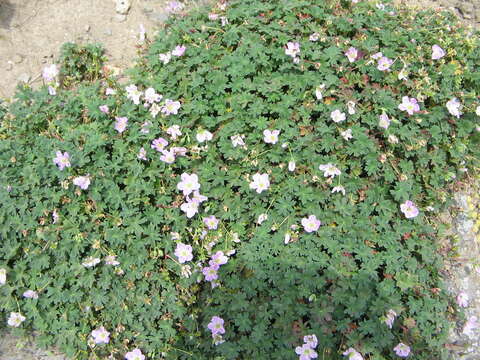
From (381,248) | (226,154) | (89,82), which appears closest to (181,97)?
(226,154)

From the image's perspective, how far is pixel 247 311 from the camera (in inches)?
123

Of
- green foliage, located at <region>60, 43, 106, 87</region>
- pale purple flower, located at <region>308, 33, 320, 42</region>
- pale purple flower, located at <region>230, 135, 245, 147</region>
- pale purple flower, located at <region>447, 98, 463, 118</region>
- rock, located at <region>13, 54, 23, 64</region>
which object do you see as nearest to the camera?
pale purple flower, located at <region>230, 135, 245, 147</region>

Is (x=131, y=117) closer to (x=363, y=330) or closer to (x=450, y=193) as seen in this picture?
(x=363, y=330)

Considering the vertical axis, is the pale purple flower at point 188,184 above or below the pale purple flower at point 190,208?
above

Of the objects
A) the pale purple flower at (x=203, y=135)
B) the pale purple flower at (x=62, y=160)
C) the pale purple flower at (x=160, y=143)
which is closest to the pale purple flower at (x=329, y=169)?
the pale purple flower at (x=203, y=135)

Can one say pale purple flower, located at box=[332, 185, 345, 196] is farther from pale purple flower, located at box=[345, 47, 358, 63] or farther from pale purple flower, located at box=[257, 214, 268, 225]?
pale purple flower, located at box=[345, 47, 358, 63]

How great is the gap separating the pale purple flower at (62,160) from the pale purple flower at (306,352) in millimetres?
2289

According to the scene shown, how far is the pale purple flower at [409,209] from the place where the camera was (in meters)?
3.21

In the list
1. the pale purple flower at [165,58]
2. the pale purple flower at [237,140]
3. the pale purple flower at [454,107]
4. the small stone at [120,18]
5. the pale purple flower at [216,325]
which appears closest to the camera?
the pale purple flower at [216,325]

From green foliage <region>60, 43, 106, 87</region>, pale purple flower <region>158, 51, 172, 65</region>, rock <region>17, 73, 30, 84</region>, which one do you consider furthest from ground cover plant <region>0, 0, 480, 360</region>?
rock <region>17, 73, 30, 84</region>

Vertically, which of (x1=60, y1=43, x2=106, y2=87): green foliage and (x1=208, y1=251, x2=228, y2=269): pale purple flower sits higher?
(x1=60, y1=43, x2=106, y2=87): green foliage

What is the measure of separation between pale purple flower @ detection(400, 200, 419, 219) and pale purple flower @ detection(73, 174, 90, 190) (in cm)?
255

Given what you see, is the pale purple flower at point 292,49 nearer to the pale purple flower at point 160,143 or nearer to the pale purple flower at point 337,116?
the pale purple flower at point 337,116

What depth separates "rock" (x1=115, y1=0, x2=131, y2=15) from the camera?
14.5 feet
